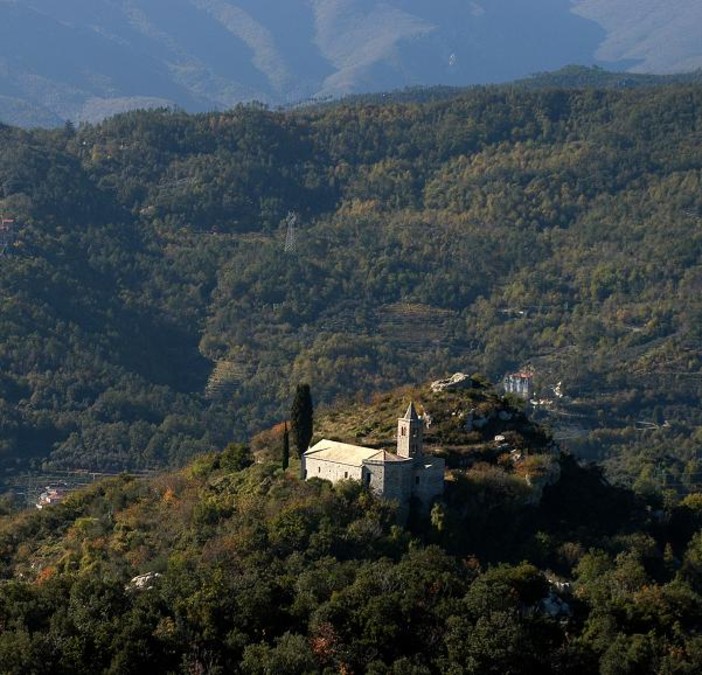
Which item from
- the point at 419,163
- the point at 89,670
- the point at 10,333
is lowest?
the point at 89,670

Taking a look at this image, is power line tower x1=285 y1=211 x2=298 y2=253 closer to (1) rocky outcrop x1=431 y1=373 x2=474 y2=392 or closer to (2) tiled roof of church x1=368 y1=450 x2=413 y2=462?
(1) rocky outcrop x1=431 y1=373 x2=474 y2=392

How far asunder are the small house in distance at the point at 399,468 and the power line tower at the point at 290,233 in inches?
3276

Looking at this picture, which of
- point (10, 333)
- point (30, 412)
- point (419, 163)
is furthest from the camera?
point (419, 163)

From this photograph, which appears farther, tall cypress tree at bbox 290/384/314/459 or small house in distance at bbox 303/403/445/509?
tall cypress tree at bbox 290/384/314/459

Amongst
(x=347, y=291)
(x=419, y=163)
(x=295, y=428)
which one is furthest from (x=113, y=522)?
(x=419, y=163)

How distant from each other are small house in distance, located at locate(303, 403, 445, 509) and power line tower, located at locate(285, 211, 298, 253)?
83203 millimetres

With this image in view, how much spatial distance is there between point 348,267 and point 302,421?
78.2 meters

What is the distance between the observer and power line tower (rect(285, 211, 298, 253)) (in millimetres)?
138962

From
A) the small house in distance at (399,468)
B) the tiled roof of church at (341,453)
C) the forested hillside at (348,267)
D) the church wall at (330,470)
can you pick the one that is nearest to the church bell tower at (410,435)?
the small house in distance at (399,468)

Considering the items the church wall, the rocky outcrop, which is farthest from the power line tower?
the church wall

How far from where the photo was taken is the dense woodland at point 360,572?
44.1 metres

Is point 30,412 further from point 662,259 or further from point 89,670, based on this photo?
point 89,670

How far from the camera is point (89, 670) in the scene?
142ft

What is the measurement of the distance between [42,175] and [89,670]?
10188 centimetres
